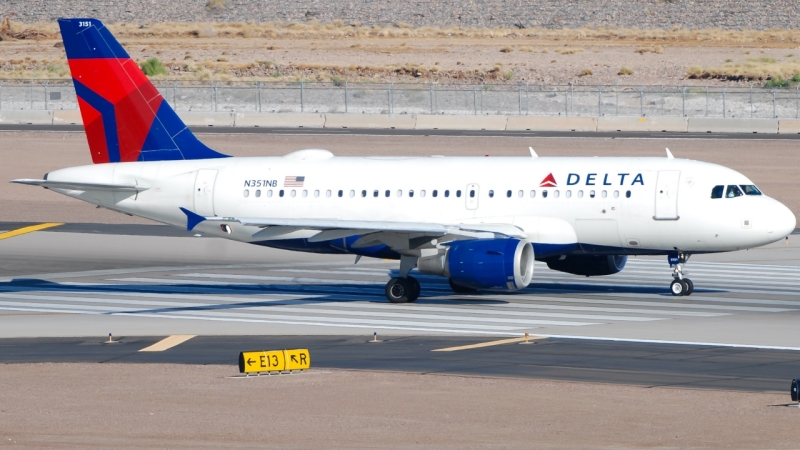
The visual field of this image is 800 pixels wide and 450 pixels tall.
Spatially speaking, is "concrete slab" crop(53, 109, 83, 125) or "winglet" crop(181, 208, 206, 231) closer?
"winglet" crop(181, 208, 206, 231)

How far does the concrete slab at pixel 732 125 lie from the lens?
7762 centimetres

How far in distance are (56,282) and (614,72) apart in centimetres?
8211

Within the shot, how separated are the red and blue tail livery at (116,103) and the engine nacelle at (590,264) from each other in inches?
459

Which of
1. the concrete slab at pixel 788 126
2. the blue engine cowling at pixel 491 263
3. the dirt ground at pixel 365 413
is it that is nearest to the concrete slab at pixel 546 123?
the concrete slab at pixel 788 126

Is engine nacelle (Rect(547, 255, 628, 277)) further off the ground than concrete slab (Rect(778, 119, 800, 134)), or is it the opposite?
concrete slab (Rect(778, 119, 800, 134))

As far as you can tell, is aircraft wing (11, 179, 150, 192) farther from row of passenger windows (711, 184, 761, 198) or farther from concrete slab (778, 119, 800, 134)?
concrete slab (778, 119, 800, 134)

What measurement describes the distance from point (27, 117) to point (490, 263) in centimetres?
6320

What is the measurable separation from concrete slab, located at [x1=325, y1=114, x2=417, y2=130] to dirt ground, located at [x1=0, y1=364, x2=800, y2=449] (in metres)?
59.5

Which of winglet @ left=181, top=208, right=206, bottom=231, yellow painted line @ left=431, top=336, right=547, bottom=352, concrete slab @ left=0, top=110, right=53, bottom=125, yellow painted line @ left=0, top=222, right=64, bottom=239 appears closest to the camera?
yellow painted line @ left=431, top=336, right=547, bottom=352

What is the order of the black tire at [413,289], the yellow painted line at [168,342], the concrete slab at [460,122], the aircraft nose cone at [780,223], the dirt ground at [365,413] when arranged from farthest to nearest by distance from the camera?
1. the concrete slab at [460,122]
2. the black tire at [413,289]
3. the aircraft nose cone at [780,223]
4. the yellow painted line at [168,342]
5. the dirt ground at [365,413]

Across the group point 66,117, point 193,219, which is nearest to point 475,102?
point 66,117

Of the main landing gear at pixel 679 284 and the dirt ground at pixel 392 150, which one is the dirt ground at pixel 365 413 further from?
the dirt ground at pixel 392 150

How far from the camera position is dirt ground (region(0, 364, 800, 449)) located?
18938mm

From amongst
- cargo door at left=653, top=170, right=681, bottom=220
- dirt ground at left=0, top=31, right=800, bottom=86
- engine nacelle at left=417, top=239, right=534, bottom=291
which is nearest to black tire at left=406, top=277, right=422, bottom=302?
engine nacelle at left=417, top=239, right=534, bottom=291
